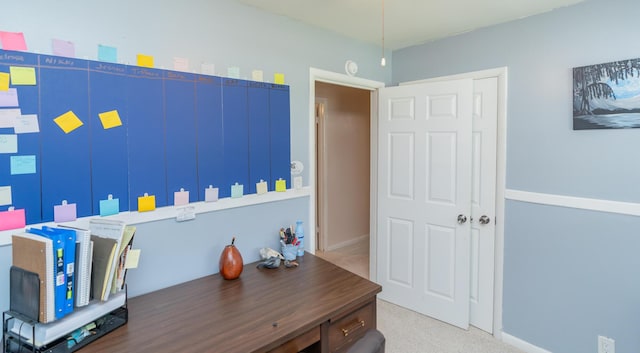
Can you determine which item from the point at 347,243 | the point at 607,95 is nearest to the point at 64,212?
the point at 607,95

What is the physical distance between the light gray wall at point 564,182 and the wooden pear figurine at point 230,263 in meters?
1.93

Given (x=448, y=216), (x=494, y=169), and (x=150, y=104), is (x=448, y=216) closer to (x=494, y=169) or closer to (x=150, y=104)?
(x=494, y=169)

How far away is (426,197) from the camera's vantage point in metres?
2.69

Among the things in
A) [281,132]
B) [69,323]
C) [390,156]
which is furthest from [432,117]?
[69,323]

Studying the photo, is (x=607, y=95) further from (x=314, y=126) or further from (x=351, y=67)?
(x=314, y=126)

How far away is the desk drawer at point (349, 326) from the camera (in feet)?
5.06

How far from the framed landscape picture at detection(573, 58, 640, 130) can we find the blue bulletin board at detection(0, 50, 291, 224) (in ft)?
6.22

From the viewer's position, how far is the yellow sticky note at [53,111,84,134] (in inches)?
55.0

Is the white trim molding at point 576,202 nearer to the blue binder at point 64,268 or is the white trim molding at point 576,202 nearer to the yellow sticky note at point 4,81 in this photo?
the blue binder at point 64,268

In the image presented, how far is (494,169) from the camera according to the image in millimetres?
2447

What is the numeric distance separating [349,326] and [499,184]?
1585 mm

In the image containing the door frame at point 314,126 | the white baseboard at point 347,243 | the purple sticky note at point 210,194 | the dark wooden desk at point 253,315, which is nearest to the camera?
the dark wooden desk at point 253,315

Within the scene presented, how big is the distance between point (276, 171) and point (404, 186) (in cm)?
120

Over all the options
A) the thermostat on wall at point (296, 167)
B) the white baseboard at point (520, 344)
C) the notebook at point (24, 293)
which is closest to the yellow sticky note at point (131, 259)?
the notebook at point (24, 293)
